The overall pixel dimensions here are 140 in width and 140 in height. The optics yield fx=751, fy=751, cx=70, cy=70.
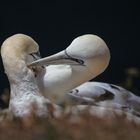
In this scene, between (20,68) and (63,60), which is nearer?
(20,68)

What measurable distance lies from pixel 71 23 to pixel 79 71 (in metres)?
2.73

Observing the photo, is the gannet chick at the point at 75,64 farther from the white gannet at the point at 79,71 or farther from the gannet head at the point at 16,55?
the gannet head at the point at 16,55

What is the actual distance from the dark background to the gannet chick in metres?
2.43

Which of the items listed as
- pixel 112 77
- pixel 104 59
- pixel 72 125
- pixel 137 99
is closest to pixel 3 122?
pixel 72 125

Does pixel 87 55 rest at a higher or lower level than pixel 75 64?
higher

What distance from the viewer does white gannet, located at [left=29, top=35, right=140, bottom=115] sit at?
17.5ft

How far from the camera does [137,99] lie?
19.7 feet

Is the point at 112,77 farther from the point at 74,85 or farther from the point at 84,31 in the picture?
the point at 74,85

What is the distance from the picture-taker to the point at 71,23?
827 cm

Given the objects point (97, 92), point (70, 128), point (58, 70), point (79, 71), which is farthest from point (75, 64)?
point (70, 128)

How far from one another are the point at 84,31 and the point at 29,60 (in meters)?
2.81

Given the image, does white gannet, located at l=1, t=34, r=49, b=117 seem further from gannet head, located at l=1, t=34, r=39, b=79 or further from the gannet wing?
the gannet wing

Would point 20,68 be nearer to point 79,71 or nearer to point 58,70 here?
point 79,71

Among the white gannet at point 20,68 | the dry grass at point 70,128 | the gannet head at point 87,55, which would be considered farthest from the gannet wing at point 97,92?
the dry grass at point 70,128
